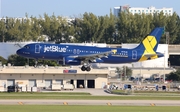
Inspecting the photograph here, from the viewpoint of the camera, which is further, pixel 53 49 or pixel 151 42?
pixel 151 42

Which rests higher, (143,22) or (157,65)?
(143,22)

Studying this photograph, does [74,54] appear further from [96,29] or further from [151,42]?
[96,29]

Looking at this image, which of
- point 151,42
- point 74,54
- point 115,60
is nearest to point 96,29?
point 151,42

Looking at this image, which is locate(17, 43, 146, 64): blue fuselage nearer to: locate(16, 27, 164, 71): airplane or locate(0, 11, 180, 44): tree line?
locate(16, 27, 164, 71): airplane

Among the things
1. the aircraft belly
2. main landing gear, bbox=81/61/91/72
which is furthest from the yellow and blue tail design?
main landing gear, bbox=81/61/91/72

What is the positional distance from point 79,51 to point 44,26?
107 metres

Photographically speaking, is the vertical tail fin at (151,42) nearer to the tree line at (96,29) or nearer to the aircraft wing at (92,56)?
the aircraft wing at (92,56)

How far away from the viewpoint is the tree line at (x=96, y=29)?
185000 millimetres

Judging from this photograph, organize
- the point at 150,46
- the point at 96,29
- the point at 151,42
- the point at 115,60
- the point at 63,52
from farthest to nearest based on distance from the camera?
the point at 96,29, the point at 151,42, the point at 150,46, the point at 115,60, the point at 63,52

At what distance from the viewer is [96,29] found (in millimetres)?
187875

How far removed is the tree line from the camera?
185 m

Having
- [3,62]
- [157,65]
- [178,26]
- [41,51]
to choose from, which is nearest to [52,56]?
[41,51]

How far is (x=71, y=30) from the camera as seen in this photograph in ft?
624

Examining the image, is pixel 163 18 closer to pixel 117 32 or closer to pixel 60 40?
pixel 117 32
